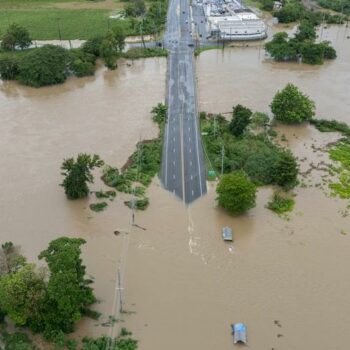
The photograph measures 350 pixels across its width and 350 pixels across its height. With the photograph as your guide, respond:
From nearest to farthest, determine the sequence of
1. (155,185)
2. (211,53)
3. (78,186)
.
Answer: (78,186)
(155,185)
(211,53)

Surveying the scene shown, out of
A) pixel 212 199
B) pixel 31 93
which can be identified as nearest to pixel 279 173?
pixel 212 199

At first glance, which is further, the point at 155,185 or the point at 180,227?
the point at 155,185

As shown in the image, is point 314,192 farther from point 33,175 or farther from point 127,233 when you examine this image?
point 33,175

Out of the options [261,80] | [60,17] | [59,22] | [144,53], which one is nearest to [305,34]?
[261,80]

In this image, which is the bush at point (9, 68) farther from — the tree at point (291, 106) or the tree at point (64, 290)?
the tree at point (64, 290)

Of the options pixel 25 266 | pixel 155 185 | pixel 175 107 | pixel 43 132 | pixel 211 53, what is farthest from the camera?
pixel 211 53

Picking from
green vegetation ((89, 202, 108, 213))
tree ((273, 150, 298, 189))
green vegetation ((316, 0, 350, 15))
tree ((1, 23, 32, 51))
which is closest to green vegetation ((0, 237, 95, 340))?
green vegetation ((89, 202, 108, 213))
